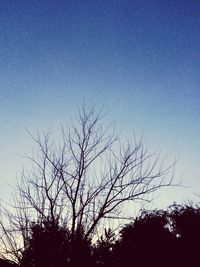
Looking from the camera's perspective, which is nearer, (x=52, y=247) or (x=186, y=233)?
(x=52, y=247)

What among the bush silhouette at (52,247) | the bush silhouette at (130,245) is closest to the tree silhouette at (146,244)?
the bush silhouette at (130,245)

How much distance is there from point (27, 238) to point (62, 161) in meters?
2.80

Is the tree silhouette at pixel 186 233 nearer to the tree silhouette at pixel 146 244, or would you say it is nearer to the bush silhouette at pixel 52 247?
the tree silhouette at pixel 146 244

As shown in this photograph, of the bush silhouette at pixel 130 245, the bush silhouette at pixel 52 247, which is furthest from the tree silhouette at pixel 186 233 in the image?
the bush silhouette at pixel 52 247

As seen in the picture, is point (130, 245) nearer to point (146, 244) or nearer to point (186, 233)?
point (146, 244)

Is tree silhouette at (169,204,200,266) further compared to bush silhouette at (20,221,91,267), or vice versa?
tree silhouette at (169,204,200,266)

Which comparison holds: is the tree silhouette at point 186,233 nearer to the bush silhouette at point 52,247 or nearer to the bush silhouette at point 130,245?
the bush silhouette at point 130,245

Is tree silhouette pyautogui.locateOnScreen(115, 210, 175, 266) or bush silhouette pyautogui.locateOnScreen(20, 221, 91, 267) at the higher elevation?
tree silhouette pyautogui.locateOnScreen(115, 210, 175, 266)

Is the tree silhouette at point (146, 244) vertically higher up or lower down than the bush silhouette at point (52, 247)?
higher up

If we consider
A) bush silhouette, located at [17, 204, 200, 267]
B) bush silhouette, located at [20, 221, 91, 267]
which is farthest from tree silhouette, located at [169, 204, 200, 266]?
bush silhouette, located at [20, 221, 91, 267]

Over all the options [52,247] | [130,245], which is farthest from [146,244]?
[52,247]

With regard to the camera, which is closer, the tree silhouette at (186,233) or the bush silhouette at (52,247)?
the bush silhouette at (52,247)

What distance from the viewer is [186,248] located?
14.1 m

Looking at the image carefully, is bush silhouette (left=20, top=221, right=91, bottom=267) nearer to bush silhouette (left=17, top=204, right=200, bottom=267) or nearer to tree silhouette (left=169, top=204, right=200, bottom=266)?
bush silhouette (left=17, top=204, right=200, bottom=267)
